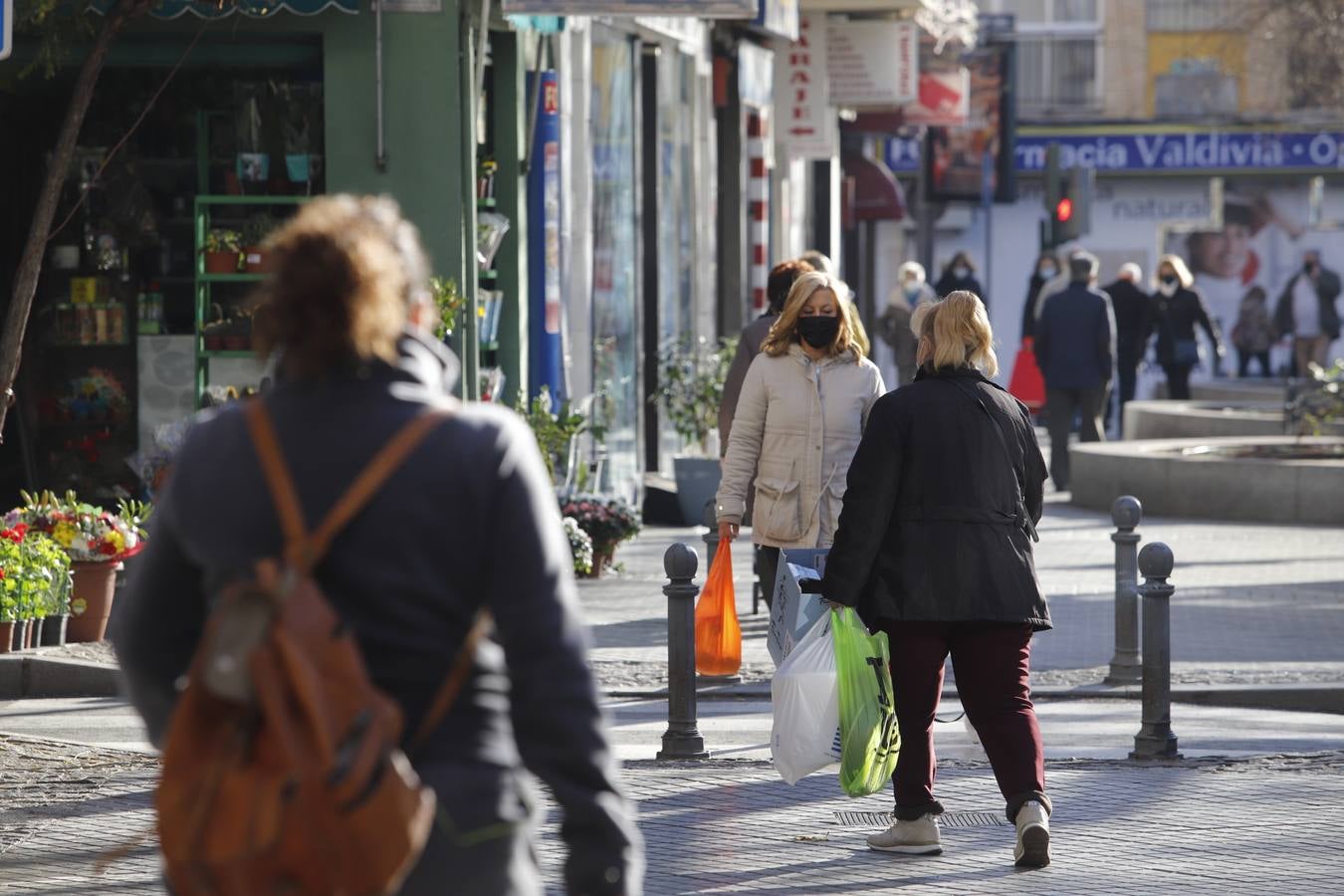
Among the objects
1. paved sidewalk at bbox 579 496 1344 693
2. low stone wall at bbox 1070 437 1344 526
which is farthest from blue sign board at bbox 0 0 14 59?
low stone wall at bbox 1070 437 1344 526

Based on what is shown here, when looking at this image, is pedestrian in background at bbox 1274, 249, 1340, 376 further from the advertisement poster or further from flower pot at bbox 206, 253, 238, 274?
flower pot at bbox 206, 253, 238, 274

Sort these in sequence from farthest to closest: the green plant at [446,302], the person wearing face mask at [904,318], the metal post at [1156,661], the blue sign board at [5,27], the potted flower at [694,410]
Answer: the person wearing face mask at [904,318]
the potted flower at [694,410]
the green plant at [446,302]
the metal post at [1156,661]
the blue sign board at [5,27]

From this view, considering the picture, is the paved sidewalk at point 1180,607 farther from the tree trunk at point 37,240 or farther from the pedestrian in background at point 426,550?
the pedestrian in background at point 426,550

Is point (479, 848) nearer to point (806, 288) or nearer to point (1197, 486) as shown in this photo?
point (806, 288)

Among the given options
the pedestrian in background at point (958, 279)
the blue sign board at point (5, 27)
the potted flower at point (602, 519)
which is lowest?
the potted flower at point (602, 519)

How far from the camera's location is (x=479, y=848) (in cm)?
311

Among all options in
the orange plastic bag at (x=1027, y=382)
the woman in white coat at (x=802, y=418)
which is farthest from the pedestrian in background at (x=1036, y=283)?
the woman in white coat at (x=802, y=418)

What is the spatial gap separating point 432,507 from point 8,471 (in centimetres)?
1215

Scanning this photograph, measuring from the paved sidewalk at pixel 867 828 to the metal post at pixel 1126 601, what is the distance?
176cm

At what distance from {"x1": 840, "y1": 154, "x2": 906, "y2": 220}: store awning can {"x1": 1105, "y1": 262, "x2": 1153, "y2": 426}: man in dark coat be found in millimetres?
8112

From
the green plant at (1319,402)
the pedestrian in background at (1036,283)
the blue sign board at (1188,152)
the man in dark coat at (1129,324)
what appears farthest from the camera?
the blue sign board at (1188,152)

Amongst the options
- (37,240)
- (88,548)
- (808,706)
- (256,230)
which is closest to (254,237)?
(256,230)

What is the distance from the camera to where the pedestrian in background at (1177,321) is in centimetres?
2716

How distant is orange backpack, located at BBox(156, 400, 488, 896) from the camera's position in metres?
2.88
